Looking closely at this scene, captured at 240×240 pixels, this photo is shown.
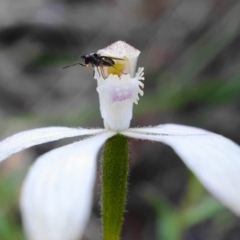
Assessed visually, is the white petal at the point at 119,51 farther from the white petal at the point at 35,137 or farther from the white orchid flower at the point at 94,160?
the white petal at the point at 35,137

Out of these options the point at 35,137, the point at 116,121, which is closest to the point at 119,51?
the point at 116,121

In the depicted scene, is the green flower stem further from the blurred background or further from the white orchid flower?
the blurred background

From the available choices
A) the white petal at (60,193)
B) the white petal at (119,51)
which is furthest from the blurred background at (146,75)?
the white petal at (60,193)

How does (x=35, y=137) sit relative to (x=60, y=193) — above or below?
above

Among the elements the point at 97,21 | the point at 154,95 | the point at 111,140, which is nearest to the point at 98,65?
the point at 111,140

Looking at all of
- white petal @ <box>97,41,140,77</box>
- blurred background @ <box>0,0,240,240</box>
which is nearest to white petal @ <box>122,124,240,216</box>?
white petal @ <box>97,41,140,77</box>

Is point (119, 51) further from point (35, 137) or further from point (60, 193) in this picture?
point (60, 193)
